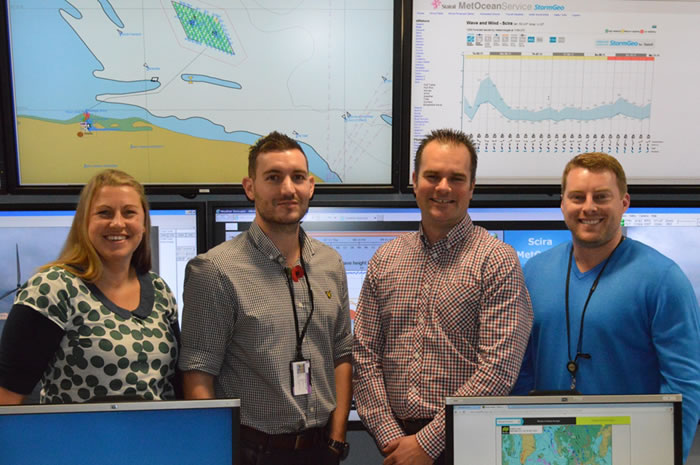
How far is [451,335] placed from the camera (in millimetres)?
1612

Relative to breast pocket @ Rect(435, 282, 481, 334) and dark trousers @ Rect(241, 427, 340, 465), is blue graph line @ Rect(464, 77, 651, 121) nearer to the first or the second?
breast pocket @ Rect(435, 282, 481, 334)

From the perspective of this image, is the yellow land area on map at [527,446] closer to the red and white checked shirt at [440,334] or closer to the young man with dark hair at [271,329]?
the red and white checked shirt at [440,334]

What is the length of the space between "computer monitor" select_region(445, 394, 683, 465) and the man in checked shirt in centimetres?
30

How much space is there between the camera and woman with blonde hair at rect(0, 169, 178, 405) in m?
1.44

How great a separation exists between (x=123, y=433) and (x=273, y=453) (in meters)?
0.58

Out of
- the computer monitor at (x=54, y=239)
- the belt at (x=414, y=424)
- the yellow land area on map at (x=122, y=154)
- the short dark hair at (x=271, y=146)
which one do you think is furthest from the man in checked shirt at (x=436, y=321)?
the yellow land area on map at (x=122, y=154)

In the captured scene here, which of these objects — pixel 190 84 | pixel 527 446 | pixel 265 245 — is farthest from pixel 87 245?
pixel 527 446

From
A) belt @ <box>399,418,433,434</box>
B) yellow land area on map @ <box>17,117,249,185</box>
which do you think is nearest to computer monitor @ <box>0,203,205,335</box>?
yellow land area on map @ <box>17,117,249,185</box>

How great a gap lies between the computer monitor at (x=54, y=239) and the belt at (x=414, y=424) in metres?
1.05

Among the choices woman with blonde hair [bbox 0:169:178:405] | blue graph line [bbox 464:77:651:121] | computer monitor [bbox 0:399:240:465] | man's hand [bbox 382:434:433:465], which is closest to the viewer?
computer monitor [bbox 0:399:240:465]

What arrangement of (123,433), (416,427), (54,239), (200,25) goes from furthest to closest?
1. (200,25)
2. (54,239)
3. (416,427)
4. (123,433)

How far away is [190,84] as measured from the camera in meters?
2.31

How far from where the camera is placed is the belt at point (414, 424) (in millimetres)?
1601

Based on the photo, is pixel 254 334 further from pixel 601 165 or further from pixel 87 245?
pixel 601 165
